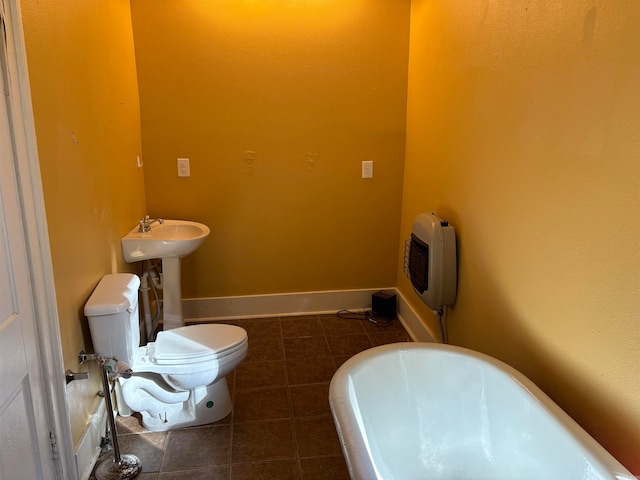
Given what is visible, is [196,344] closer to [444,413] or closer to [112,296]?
[112,296]

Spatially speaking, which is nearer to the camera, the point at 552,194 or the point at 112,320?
the point at 552,194

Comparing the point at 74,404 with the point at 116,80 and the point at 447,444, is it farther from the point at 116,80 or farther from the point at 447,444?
the point at 116,80

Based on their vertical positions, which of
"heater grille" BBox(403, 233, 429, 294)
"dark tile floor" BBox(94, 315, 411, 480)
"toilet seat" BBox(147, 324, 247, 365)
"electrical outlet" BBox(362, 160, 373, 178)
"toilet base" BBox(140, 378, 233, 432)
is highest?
"electrical outlet" BBox(362, 160, 373, 178)

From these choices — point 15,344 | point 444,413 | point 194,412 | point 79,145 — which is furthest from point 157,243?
point 444,413

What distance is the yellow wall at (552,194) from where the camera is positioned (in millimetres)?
1246

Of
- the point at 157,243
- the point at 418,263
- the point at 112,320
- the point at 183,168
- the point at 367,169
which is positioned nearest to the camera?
the point at 112,320

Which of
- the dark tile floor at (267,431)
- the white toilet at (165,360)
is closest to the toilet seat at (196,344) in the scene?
the white toilet at (165,360)

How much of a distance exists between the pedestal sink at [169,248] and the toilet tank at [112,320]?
533 millimetres

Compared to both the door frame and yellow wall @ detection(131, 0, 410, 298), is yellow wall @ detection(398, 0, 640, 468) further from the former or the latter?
the door frame

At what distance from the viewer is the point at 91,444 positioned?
1936 millimetres

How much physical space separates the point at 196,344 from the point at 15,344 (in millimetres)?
930

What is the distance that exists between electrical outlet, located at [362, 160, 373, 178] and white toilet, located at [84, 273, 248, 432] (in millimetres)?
1517

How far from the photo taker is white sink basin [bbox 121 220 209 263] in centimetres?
254

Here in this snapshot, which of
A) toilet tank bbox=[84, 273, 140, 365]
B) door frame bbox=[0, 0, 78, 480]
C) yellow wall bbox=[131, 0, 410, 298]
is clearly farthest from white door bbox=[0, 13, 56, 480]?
yellow wall bbox=[131, 0, 410, 298]
